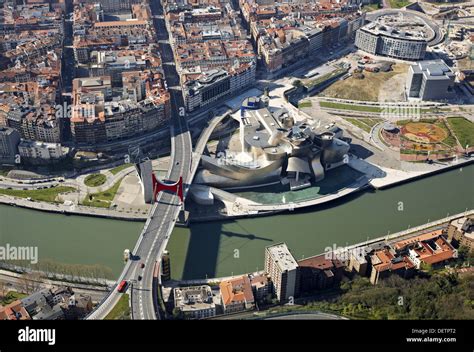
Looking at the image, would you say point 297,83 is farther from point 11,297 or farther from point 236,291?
point 11,297

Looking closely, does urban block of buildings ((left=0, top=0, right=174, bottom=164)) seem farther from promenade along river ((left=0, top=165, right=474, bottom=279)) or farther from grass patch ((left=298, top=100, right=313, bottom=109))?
grass patch ((left=298, top=100, right=313, bottom=109))

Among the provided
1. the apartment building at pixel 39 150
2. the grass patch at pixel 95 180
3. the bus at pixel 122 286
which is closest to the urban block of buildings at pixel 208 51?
the grass patch at pixel 95 180

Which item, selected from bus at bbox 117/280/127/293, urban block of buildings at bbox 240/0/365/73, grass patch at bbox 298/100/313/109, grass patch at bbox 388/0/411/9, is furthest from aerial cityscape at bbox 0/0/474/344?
grass patch at bbox 388/0/411/9

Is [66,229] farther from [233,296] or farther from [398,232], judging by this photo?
[398,232]

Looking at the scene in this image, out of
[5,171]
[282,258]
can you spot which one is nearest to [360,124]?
[282,258]

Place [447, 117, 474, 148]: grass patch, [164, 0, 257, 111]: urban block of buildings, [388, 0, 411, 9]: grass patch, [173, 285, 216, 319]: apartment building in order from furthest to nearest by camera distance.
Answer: [388, 0, 411, 9]: grass patch
[164, 0, 257, 111]: urban block of buildings
[447, 117, 474, 148]: grass patch
[173, 285, 216, 319]: apartment building
